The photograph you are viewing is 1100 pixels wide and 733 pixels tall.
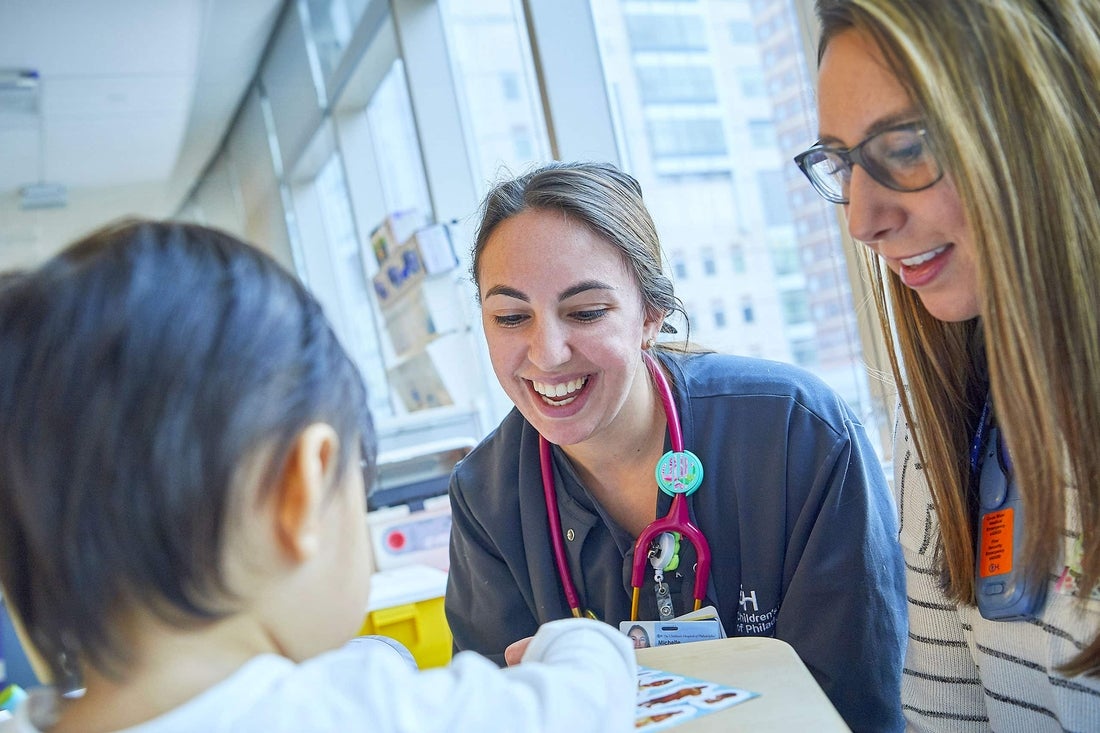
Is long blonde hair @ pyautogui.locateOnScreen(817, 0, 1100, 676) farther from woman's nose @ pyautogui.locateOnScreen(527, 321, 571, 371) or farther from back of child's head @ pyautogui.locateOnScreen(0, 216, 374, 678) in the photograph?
woman's nose @ pyautogui.locateOnScreen(527, 321, 571, 371)

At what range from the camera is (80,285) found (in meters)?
0.68

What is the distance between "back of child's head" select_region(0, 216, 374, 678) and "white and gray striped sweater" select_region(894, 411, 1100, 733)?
0.73 m

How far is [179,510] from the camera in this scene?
661 millimetres

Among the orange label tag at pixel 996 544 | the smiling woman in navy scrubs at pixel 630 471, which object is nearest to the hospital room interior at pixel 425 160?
the smiling woman in navy scrubs at pixel 630 471

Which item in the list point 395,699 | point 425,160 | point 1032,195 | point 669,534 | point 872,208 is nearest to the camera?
point 395,699

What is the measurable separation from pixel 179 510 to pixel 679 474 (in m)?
0.98

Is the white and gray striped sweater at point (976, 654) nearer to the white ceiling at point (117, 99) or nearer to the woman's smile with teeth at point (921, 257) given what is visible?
the woman's smile with teeth at point (921, 257)

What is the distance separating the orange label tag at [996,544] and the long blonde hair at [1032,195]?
0.31 ft

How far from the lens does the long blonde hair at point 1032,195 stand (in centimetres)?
85

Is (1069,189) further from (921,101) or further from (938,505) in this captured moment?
(938,505)

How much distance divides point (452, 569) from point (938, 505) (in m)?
0.95

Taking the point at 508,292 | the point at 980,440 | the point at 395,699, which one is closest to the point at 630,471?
the point at 508,292

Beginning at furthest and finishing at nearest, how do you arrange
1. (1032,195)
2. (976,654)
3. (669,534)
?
(669,534), (976,654), (1032,195)

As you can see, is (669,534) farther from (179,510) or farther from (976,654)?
(179,510)
